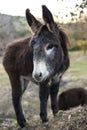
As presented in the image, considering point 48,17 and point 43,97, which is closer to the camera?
point 48,17

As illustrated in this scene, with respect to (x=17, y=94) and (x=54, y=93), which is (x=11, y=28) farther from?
(x=54, y=93)

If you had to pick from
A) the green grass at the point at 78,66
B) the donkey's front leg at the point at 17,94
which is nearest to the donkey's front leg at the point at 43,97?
the donkey's front leg at the point at 17,94

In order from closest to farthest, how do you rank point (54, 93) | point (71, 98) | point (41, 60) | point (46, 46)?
point (41, 60) → point (46, 46) → point (54, 93) → point (71, 98)

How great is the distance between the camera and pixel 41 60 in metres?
8.80

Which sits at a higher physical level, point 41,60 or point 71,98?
point 41,60

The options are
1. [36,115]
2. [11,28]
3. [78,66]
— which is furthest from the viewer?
[11,28]

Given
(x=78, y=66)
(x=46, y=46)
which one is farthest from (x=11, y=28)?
(x=46, y=46)

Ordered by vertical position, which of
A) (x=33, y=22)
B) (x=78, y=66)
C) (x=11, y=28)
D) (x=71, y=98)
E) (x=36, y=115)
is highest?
(x=33, y=22)

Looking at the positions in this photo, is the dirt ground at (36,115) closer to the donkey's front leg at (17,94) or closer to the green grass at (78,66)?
the donkey's front leg at (17,94)

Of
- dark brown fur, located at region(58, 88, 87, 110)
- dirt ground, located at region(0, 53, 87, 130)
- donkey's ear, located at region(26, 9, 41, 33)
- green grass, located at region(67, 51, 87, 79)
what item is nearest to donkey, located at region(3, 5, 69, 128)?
donkey's ear, located at region(26, 9, 41, 33)

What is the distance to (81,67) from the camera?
22.6 meters

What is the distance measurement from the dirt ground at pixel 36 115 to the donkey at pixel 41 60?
0.90ft

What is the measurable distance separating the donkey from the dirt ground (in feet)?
0.90

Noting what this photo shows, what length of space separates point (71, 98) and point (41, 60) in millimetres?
5940
